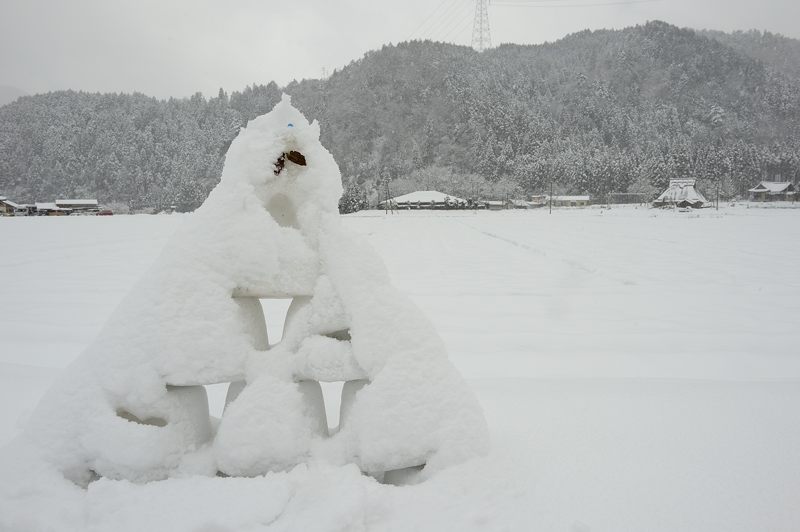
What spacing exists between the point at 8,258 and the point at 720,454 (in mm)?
15868

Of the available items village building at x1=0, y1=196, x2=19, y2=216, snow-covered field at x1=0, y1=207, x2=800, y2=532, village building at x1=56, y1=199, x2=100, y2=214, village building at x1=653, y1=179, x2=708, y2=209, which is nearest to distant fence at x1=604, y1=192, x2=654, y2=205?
village building at x1=653, y1=179, x2=708, y2=209

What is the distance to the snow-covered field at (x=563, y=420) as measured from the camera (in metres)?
1.88

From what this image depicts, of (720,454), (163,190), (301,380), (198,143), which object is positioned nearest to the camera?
(301,380)

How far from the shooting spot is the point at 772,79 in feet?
514

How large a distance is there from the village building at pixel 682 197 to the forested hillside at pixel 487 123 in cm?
2415

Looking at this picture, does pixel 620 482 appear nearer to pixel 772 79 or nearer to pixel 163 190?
pixel 163 190

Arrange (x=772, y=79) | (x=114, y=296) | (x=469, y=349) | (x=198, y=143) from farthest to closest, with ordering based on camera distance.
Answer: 1. (x=772, y=79)
2. (x=198, y=143)
3. (x=114, y=296)
4. (x=469, y=349)

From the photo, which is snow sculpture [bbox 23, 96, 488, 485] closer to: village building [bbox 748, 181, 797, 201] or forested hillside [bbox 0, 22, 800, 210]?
forested hillside [bbox 0, 22, 800, 210]

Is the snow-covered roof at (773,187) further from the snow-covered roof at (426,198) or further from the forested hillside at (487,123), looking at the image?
the snow-covered roof at (426,198)

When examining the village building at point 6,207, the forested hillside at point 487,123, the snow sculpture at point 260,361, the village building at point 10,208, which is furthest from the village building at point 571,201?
the village building at point 6,207

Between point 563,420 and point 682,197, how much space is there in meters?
66.3

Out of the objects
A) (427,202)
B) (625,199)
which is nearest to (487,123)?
(625,199)

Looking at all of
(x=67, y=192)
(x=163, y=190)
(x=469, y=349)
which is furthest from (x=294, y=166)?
(x=67, y=192)

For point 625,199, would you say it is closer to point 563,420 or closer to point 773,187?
point 773,187
